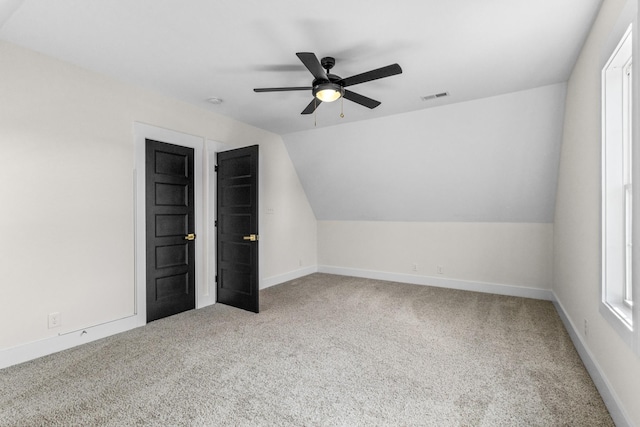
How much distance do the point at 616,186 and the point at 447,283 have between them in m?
3.50

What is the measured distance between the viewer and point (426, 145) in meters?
4.54

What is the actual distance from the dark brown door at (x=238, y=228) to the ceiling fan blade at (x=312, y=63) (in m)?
1.68

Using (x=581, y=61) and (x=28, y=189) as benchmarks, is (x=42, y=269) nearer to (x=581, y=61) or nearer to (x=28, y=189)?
(x=28, y=189)

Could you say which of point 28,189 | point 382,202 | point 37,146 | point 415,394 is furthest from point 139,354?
point 382,202

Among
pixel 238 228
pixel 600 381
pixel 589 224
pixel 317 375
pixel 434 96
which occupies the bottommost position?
pixel 317 375

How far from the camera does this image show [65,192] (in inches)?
117

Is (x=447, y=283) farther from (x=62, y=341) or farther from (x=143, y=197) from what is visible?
(x=62, y=341)

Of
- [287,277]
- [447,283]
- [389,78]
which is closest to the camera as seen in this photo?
[389,78]

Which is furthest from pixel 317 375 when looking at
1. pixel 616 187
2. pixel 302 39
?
pixel 302 39

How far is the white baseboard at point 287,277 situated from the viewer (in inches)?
209

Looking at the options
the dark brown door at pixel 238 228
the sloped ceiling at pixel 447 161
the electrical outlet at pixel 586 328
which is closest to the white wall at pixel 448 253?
the sloped ceiling at pixel 447 161

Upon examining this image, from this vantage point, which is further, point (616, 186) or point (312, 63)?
point (312, 63)

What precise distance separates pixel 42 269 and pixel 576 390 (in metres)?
4.34

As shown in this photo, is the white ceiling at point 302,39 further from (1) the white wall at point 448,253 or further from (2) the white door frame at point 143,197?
(1) the white wall at point 448,253
